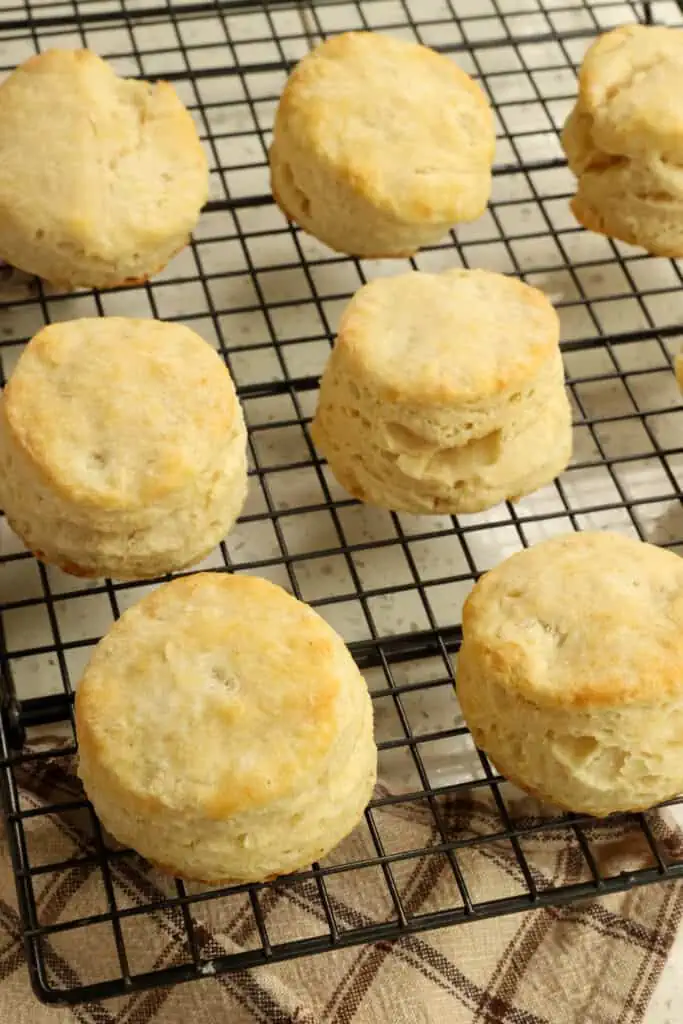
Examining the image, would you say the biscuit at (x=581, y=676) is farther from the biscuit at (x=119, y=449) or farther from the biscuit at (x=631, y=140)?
the biscuit at (x=631, y=140)

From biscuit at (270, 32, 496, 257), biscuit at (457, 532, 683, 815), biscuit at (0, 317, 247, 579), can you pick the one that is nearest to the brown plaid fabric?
biscuit at (457, 532, 683, 815)

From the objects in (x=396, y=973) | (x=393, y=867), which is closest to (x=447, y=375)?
(x=393, y=867)

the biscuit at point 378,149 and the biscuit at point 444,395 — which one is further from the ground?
the biscuit at point 378,149

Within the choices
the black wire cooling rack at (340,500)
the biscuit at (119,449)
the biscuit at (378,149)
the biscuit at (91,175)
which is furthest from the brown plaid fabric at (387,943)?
the biscuit at (378,149)

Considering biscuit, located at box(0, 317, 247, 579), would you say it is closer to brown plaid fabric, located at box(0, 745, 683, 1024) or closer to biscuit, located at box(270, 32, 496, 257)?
brown plaid fabric, located at box(0, 745, 683, 1024)

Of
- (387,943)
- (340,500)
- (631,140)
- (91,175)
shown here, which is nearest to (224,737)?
(387,943)

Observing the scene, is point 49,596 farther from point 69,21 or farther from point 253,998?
point 69,21
